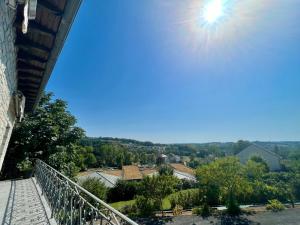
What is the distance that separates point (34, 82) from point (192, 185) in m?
26.8

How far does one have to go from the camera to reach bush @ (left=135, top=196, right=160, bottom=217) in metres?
15.7

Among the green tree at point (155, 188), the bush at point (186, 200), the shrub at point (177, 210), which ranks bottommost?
the shrub at point (177, 210)

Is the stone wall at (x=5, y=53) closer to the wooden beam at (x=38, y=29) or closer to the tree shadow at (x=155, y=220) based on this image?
the wooden beam at (x=38, y=29)

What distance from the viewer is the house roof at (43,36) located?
8.21ft

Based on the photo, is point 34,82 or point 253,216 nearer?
point 34,82

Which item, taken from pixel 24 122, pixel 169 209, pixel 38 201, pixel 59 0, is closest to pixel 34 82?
pixel 38 201

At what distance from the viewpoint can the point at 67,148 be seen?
479 inches

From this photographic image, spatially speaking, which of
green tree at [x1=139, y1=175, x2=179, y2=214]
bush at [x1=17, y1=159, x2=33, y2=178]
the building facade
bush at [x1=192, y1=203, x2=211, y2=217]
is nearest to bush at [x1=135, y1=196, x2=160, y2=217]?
green tree at [x1=139, y1=175, x2=179, y2=214]

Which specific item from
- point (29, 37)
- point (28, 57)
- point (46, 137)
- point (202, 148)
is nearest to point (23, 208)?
point (28, 57)

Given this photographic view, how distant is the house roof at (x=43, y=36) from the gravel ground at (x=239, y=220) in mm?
13210

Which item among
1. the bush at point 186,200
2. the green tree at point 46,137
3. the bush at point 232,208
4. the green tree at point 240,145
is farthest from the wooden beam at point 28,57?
the green tree at point 240,145

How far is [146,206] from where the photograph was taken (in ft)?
51.8

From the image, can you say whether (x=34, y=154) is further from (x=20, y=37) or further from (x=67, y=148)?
(x=20, y=37)

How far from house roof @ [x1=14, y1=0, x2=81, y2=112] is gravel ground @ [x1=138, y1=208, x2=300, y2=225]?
1321cm
